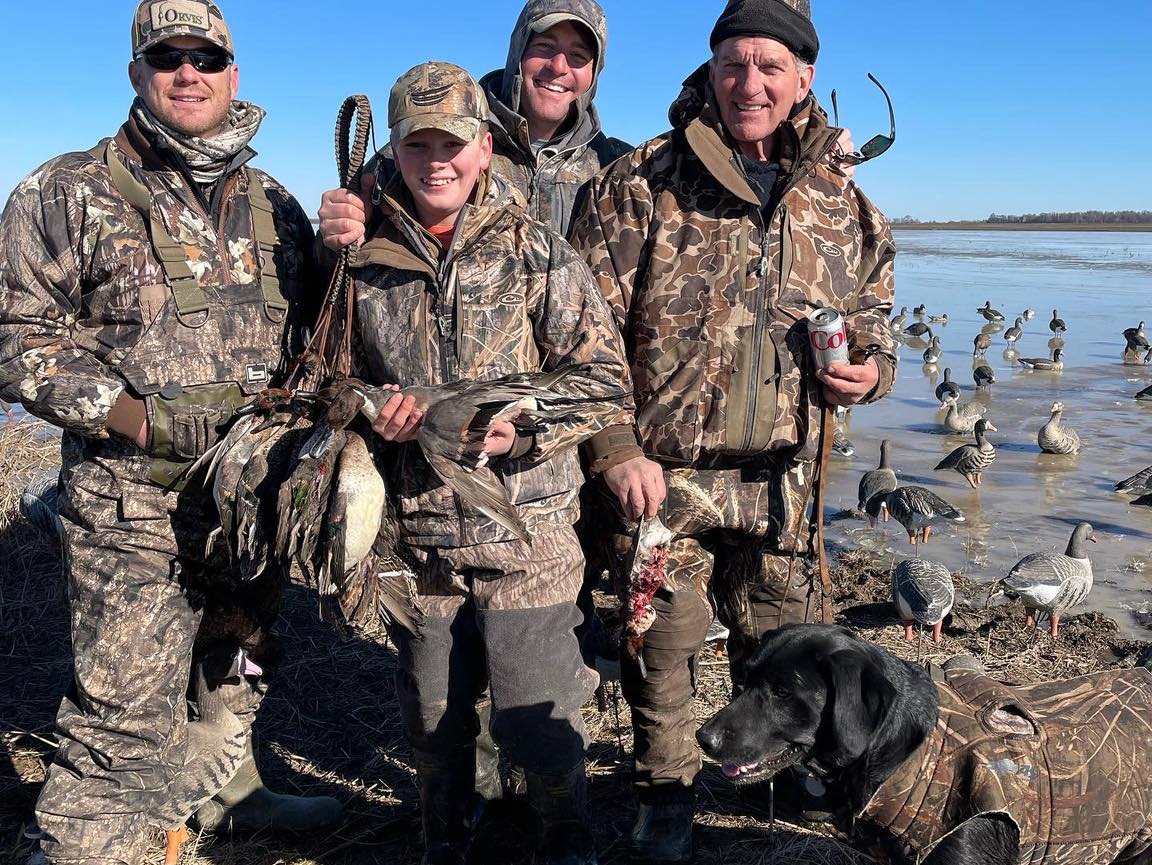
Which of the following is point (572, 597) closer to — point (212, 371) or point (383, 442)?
point (383, 442)

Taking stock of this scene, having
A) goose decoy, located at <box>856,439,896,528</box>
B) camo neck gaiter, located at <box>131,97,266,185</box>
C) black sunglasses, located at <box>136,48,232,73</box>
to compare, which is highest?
black sunglasses, located at <box>136,48,232,73</box>

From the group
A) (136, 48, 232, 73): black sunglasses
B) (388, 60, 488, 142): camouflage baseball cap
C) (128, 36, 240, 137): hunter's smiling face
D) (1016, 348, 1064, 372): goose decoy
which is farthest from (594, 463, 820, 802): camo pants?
(1016, 348, 1064, 372): goose decoy

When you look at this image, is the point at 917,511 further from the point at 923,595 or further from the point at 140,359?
the point at 140,359

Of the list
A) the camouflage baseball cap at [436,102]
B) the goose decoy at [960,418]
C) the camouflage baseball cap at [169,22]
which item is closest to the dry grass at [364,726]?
the camouflage baseball cap at [436,102]

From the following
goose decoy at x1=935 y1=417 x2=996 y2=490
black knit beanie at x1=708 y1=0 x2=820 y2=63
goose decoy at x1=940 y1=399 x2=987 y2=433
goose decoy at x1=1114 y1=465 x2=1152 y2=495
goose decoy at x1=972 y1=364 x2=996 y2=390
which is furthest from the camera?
goose decoy at x1=972 y1=364 x2=996 y2=390

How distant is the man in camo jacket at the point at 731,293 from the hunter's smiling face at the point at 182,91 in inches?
53.8

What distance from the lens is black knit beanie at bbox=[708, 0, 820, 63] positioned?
334cm

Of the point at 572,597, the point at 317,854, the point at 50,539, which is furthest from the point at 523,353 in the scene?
the point at 50,539

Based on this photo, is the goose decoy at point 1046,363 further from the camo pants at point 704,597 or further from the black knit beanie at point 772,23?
the black knit beanie at point 772,23

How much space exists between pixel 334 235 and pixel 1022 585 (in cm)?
510

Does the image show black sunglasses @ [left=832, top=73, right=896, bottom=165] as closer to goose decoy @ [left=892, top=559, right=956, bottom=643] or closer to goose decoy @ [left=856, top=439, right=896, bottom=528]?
goose decoy @ [left=892, top=559, right=956, bottom=643]

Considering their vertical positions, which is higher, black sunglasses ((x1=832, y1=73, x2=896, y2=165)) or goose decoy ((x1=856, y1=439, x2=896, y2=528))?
black sunglasses ((x1=832, y1=73, x2=896, y2=165))

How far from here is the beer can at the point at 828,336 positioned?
343 centimetres

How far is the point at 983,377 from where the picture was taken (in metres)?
15.5
